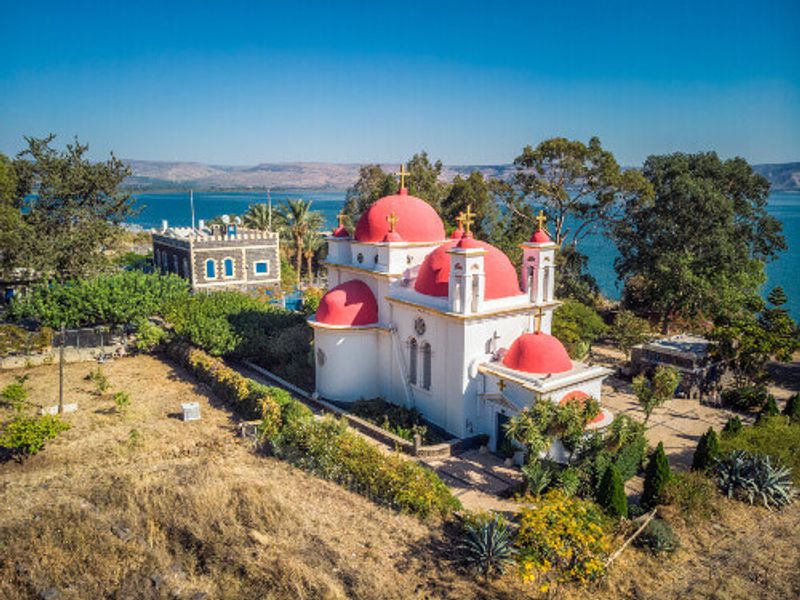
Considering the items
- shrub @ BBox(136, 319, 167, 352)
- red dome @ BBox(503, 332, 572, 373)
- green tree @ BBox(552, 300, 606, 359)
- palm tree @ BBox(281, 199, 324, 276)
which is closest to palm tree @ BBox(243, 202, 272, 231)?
palm tree @ BBox(281, 199, 324, 276)

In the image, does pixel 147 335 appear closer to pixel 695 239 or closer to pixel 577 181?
pixel 577 181

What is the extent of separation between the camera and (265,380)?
25703mm

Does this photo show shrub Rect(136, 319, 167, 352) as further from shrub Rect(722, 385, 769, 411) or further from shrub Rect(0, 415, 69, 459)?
shrub Rect(722, 385, 769, 411)

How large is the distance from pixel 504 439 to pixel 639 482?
13.1 feet

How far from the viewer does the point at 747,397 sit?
2283 centimetres

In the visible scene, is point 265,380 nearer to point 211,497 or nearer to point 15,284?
point 211,497

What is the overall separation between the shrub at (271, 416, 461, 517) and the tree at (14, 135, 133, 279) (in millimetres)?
23266

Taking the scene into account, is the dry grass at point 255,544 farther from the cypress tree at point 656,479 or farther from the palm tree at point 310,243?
the palm tree at point 310,243

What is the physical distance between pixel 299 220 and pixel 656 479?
35.9m

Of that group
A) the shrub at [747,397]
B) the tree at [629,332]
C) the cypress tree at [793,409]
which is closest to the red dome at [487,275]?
the tree at [629,332]

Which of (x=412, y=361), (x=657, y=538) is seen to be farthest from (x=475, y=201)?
(x=657, y=538)

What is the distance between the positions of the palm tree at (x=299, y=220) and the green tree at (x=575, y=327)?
24444 mm

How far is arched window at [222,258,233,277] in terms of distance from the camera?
40719 mm

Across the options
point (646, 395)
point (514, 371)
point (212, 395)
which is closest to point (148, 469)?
point (212, 395)
